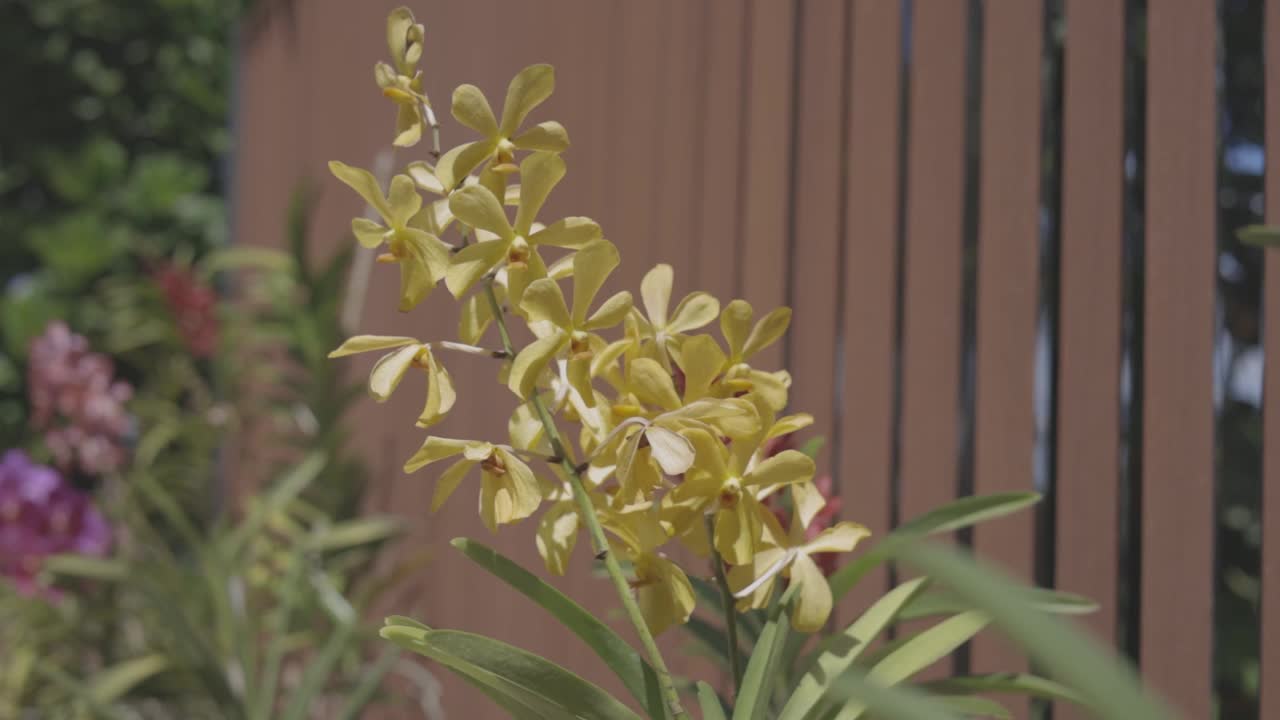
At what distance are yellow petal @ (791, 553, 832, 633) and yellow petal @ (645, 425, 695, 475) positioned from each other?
0.38 ft

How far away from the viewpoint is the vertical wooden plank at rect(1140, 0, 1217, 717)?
0.83m

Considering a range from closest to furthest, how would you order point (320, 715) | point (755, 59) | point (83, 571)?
point (755, 59) < point (83, 571) < point (320, 715)

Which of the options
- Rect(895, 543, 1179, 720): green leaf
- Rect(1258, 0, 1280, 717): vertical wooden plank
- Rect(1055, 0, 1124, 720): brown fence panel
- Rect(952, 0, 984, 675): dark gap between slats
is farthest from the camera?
Rect(952, 0, 984, 675): dark gap between slats

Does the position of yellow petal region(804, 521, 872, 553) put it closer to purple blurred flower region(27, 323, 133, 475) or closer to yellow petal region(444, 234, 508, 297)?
yellow petal region(444, 234, 508, 297)

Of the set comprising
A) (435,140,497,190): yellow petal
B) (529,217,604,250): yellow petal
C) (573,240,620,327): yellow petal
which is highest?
(435,140,497,190): yellow petal

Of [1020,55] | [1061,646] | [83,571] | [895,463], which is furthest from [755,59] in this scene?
[83,571]

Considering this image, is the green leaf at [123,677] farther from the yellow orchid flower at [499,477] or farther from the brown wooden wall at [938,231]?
the yellow orchid flower at [499,477]

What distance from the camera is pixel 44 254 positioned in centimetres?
394

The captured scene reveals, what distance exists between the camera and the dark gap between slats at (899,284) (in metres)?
1.12

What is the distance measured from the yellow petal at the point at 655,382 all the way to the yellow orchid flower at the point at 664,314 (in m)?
0.06

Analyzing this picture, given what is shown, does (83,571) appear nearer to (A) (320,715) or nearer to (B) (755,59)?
(A) (320,715)

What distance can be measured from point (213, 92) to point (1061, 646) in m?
4.58

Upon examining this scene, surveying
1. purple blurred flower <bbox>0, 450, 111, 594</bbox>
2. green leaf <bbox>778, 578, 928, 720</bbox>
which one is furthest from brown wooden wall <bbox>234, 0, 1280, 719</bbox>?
purple blurred flower <bbox>0, 450, 111, 594</bbox>

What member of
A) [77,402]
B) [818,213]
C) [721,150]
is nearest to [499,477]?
[818,213]
